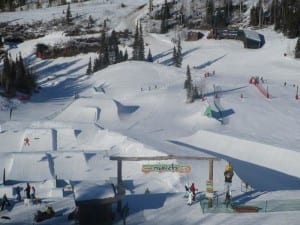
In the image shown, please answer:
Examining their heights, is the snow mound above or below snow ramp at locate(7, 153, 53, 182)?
below

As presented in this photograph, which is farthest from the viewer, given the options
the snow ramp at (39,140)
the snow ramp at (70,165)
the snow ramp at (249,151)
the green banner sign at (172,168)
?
the snow ramp at (39,140)

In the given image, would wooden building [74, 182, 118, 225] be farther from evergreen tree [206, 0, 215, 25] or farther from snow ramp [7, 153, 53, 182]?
evergreen tree [206, 0, 215, 25]

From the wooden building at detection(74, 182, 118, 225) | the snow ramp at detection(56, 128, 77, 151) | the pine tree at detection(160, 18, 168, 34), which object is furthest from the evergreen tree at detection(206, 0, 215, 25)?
the wooden building at detection(74, 182, 118, 225)

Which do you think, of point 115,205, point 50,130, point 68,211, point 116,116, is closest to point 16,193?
point 68,211

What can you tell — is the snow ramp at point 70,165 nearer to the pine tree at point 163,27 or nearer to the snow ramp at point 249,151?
the snow ramp at point 249,151

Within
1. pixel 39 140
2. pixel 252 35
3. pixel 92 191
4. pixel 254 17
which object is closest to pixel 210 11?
pixel 254 17

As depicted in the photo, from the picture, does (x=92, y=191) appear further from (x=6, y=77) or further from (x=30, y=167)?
(x=6, y=77)

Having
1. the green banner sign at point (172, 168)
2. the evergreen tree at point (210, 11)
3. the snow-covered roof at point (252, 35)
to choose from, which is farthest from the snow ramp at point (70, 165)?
the evergreen tree at point (210, 11)
